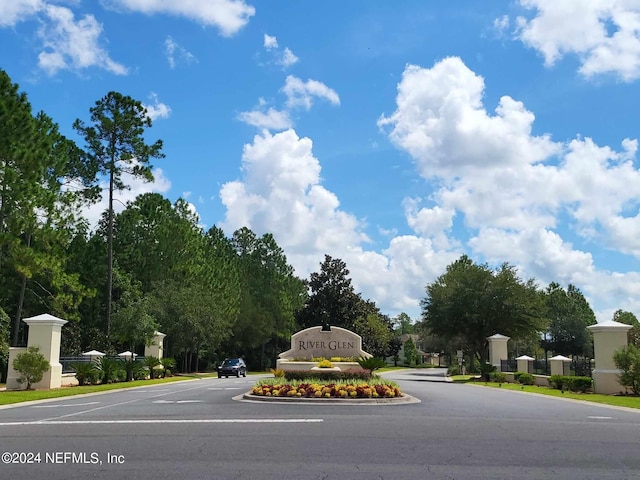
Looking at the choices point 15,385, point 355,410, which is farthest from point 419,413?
point 15,385

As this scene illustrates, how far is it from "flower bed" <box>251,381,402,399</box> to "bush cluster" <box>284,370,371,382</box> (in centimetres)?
209

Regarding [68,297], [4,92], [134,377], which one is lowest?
[134,377]

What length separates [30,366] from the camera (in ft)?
86.0

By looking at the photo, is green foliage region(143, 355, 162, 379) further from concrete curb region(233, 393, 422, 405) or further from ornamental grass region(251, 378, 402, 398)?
concrete curb region(233, 393, 422, 405)

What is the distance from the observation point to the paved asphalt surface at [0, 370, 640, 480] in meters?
8.45

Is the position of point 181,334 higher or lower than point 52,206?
lower

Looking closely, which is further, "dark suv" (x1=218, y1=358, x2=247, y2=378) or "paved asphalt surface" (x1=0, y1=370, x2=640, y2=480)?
"dark suv" (x1=218, y1=358, x2=247, y2=378)

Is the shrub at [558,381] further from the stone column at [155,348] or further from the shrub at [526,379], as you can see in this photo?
the stone column at [155,348]

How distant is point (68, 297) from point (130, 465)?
31939 mm

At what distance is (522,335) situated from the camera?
46.4 meters

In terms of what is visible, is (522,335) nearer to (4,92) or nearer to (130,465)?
(4,92)

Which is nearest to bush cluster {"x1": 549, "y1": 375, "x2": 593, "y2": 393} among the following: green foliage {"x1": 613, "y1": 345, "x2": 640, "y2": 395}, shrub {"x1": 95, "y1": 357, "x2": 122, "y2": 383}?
green foliage {"x1": 613, "y1": 345, "x2": 640, "y2": 395}

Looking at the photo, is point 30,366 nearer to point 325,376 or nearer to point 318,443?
point 325,376

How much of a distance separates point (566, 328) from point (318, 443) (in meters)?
84.5
